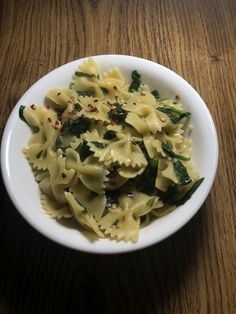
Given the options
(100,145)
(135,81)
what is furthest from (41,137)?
(135,81)

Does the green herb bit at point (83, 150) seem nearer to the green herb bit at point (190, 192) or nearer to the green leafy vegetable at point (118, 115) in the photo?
the green leafy vegetable at point (118, 115)

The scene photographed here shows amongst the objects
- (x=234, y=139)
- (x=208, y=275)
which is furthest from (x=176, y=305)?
(x=234, y=139)

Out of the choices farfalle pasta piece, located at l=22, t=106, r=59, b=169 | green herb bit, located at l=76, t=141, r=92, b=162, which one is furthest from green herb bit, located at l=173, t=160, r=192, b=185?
farfalle pasta piece, located at l=22, t=106, r=59, b=169

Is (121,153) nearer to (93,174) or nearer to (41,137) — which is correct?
(93,174)

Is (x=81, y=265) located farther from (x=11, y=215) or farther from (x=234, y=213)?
(x=234, y=213)

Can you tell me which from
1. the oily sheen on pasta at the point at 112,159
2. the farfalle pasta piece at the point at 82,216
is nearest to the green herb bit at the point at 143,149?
the oily sheen on pasta at the point at 112,159

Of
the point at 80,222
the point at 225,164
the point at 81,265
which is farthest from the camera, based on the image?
the point at 225,164
